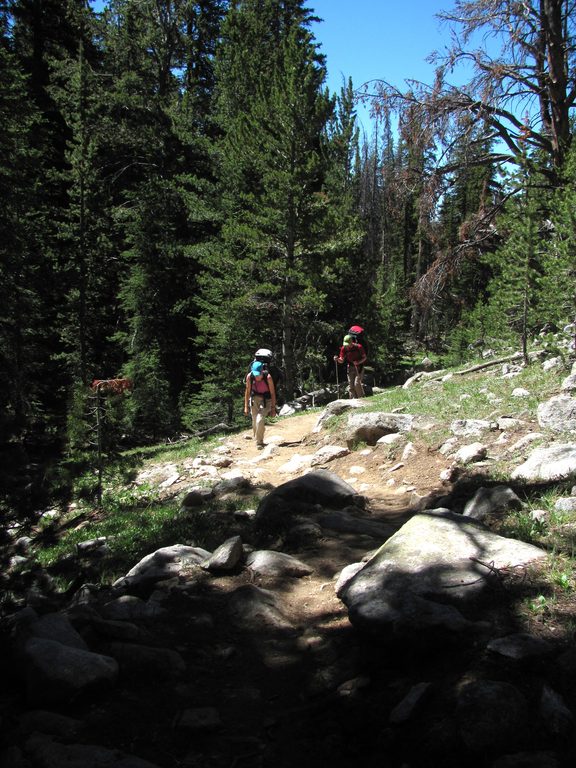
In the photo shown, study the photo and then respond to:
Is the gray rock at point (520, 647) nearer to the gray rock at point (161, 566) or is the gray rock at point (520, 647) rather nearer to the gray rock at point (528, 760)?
the gray rock at point (528, 760)

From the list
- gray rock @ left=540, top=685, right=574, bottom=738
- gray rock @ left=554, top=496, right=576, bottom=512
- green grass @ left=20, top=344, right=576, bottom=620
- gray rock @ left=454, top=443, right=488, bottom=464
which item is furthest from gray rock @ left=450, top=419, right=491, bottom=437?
gray rock @ left=540, top=685, right=574, bottom=738

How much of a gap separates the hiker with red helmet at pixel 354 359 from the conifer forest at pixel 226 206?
3.54 m

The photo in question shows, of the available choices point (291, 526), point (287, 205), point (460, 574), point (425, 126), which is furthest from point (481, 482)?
point (287, 205)

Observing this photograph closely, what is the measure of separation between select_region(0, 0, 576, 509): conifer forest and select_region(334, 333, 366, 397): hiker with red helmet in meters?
3.54

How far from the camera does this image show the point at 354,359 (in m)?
14.5

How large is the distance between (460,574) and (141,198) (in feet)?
84.7

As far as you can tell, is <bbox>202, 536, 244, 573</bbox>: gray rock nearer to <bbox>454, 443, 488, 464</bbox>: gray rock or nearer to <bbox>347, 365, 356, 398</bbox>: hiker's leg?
<bbox>454, 443, 488, 464</bbox>: gray rock

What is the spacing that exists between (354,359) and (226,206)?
11.0 m

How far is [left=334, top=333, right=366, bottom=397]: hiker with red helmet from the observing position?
14133 millimetres

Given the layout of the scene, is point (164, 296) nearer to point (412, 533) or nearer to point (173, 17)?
point (173, 17)

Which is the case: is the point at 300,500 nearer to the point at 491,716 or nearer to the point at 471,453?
the point at 471,453

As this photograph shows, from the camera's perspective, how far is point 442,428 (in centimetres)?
873

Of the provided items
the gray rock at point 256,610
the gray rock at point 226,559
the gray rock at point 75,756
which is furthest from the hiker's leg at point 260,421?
the gray rock at point 75,756

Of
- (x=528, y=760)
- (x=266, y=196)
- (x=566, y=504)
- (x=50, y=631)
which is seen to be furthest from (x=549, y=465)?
(x=266, y=196)
